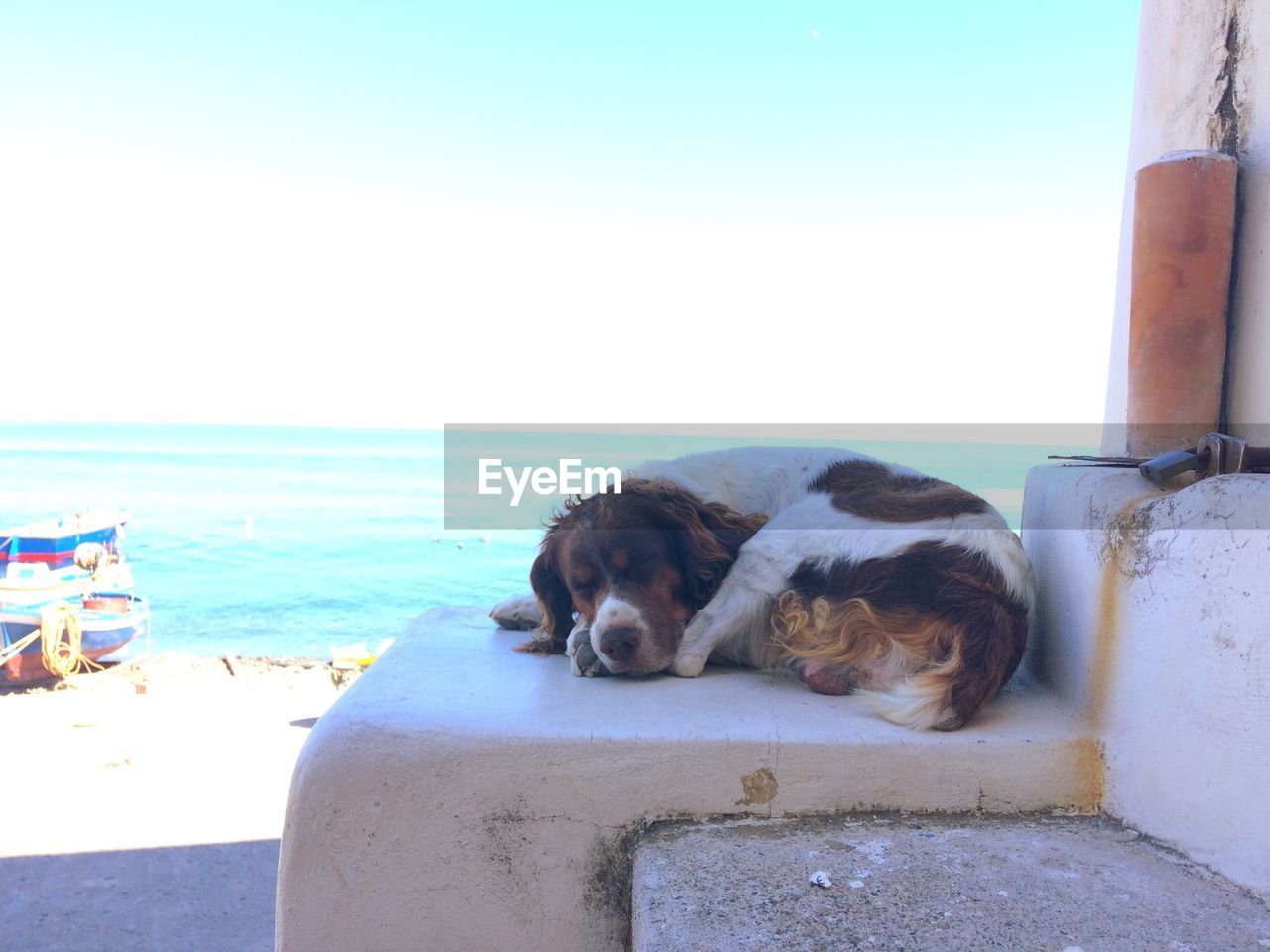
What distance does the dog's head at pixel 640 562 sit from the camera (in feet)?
9.41

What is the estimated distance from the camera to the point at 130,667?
1784 centimetres

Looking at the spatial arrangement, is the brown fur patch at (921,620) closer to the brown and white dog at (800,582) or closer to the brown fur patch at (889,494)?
the brown and white dog at (800,582)

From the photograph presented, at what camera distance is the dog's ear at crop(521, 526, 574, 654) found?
10.4 ft

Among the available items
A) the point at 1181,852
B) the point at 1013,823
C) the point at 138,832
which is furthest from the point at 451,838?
the point at 138,832

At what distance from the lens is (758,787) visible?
207cm

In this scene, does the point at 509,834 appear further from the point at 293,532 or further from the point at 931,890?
the point at 293,532

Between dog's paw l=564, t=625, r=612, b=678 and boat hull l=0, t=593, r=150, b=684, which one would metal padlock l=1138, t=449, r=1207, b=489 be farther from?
boat hull l=0, t=593, r=150, b=684

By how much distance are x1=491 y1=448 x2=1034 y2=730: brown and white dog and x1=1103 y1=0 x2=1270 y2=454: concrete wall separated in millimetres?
588

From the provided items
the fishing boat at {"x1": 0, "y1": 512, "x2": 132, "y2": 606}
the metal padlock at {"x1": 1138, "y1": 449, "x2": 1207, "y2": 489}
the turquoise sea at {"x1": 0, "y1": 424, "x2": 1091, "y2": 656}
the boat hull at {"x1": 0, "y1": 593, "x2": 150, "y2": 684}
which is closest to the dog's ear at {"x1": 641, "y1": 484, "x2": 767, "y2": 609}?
the metal padlock at {"x1": 1138, "y1": 449, "x2": 1207, "y2": 489}

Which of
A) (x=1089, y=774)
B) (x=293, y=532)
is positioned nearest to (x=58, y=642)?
(x=1089, y=774)

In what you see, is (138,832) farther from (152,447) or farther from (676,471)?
(152,447)

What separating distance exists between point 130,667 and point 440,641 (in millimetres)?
17365

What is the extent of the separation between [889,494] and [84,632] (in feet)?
59.7

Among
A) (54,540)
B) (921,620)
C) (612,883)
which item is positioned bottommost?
(54,540)
